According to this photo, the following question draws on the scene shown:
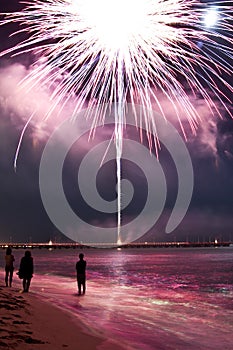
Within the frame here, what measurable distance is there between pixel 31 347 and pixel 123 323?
679cm

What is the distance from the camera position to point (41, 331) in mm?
8969

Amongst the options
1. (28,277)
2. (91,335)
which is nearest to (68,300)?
(28,277)

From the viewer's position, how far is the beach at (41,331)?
7539mm

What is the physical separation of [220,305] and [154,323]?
7524 mm

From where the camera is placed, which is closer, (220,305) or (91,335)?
(91,335)

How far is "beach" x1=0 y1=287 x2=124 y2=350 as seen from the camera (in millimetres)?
7539

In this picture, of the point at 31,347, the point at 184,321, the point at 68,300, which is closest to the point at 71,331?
the point at 31,347

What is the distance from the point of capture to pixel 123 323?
13.5 metres

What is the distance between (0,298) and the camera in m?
12.5

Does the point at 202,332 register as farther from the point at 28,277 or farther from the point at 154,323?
the point at 28,277

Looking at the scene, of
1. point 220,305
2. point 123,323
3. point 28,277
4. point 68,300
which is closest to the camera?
point 123,323

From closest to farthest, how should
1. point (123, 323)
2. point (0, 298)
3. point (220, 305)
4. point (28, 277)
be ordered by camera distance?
1. point (0, 298)
2. point (123, 323)
3. point (28, 277)
4. point (220, 305)

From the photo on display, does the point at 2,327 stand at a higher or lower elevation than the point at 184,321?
higher

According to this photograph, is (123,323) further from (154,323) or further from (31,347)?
(31,347)
